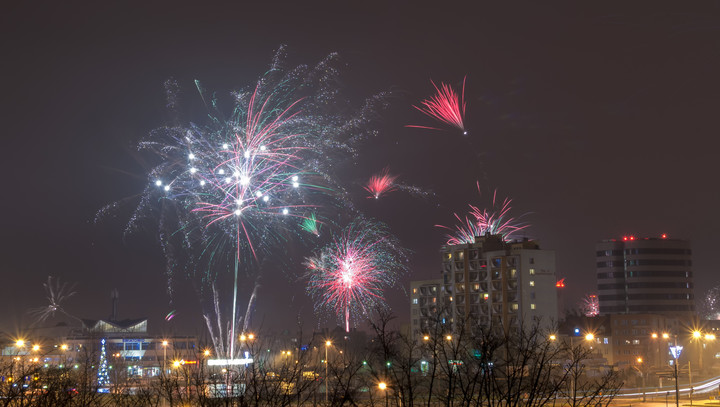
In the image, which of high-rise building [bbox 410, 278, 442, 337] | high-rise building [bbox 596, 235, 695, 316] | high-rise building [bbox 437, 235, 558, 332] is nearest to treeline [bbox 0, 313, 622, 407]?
high-rise building [bbox 437, 235, 558, 332]

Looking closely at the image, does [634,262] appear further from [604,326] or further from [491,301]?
[491,301]

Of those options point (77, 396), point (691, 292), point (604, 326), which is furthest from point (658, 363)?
point (77, 396)

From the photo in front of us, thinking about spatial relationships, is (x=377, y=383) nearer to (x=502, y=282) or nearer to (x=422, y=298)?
(x=502, y=282)

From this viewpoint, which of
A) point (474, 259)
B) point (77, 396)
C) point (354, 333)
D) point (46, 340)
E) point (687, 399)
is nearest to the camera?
point (77, 396)

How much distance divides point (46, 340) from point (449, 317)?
2326 inches

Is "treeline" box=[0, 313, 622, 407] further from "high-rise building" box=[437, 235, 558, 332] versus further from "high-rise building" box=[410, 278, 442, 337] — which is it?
"high-rise building" box=[410, 278, 442, 337]

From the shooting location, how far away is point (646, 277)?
135500 mm

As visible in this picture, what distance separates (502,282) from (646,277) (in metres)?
49.7

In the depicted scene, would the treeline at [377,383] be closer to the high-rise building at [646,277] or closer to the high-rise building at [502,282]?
the high-rise building at [502,282]

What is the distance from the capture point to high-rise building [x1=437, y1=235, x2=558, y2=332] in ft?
316

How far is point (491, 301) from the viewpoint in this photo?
3836 inches

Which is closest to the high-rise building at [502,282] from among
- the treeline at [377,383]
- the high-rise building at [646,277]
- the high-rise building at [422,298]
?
the high-rise building at [422,298]

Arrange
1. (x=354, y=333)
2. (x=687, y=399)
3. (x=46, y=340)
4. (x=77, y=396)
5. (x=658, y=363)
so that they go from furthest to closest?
1. (x=354, y=333)
2. (x=46, y=340)
3. (x=658, y=363)
4. (x=687, y=399)
5. (x=77, y=396)

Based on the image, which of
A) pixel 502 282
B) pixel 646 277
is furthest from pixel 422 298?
pixel 646 277
